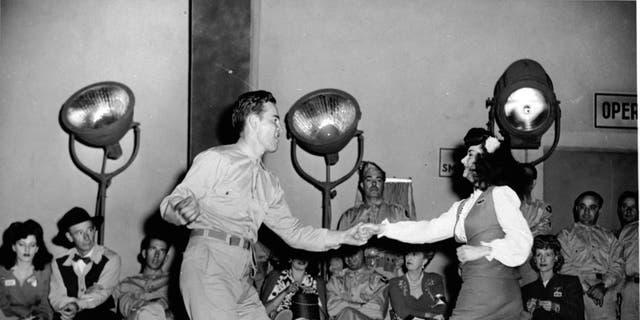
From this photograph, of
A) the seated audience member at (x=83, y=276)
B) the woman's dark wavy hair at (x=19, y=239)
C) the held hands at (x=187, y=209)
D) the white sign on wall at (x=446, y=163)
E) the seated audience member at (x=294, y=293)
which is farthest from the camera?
the white sign on wall at (x=446, y=163)

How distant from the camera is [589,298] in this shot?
19.2ft

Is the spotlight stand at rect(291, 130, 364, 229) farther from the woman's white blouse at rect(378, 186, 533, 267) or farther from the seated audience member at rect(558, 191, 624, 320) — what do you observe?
the woman's white blouse at rect(378, 186, 533, 267)

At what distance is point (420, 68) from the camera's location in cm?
773

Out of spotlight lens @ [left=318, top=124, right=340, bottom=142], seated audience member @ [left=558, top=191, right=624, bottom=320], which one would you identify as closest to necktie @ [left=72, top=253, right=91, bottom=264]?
spotlight lens @ [left=318, top=124, right=340, bottom=142]

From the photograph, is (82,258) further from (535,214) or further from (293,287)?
(535,214)

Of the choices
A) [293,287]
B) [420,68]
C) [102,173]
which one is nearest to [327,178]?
[293,287]

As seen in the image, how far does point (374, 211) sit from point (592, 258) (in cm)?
184

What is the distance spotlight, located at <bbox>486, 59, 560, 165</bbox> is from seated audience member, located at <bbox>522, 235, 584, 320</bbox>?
1.24 metres

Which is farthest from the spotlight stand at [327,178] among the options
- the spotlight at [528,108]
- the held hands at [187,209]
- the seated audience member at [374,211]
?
the held hands at [187,209]

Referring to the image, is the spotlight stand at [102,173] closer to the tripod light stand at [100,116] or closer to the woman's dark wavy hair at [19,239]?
the tripod light stand at [100,116]

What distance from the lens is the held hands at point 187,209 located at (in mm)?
3482

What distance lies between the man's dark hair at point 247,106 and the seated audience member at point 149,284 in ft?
7.09

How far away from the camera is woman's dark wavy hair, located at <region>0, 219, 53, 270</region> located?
5.99 metres

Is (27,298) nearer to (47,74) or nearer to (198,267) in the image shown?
(47,74)
